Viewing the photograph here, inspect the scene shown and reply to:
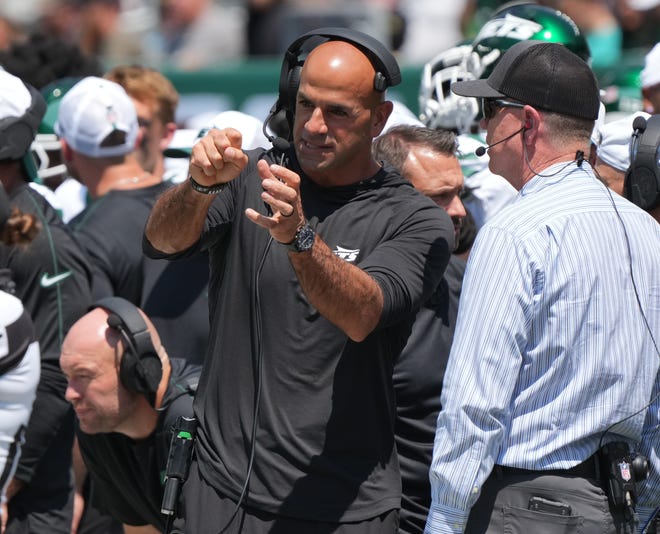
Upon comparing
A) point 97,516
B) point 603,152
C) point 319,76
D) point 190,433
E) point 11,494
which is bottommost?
point 97,516

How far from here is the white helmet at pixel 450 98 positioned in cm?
596

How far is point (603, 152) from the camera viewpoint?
4.85m

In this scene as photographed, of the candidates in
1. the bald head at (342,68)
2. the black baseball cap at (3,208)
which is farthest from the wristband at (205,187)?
Result: the black baseball cap at (3,208)

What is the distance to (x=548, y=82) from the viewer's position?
341cm

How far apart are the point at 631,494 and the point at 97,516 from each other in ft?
10.3

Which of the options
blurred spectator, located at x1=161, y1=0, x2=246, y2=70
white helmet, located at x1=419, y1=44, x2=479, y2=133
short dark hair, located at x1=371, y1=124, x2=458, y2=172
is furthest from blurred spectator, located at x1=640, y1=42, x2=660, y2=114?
blurred spectator, located at x1=161, y1=0, x2=246, y2=70

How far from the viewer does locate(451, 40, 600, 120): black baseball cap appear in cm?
341

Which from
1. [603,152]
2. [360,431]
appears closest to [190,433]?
[360,431]

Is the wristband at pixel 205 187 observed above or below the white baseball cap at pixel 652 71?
above

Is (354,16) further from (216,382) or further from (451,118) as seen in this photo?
(216,382)

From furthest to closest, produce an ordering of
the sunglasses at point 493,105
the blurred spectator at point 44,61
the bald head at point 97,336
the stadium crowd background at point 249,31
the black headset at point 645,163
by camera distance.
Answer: the stadium crowd background at point 249,31 < the blurred spectator at point 44,61 < the bald head at point 97,336 < the black headset at point 645,163 < the sunglasses at point 493,105

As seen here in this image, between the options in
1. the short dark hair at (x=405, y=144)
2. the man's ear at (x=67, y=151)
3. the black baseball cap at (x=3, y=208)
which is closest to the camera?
the black baseball cap at (x=3, y=208)

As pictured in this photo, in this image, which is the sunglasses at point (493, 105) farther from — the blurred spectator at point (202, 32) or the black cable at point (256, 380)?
the blurred spectator at point (202, 32)

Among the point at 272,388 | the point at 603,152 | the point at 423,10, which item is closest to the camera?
the point at 272,388
